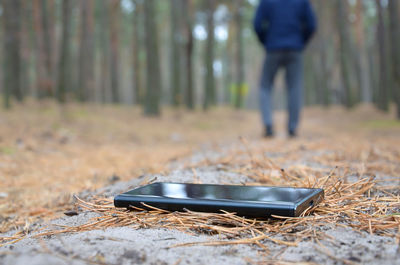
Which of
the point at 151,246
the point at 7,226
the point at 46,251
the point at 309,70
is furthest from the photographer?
the point at 309,70

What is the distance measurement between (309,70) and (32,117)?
15.3 meters

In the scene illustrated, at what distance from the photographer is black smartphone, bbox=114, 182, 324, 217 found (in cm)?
144

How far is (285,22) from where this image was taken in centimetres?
516

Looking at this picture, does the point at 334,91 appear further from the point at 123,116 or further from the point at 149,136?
the point at 149,136

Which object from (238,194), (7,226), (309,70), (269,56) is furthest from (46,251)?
(309,70)

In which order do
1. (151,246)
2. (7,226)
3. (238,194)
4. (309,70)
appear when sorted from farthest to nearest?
(309,70) → (7,226) → (238,194) → (151,246)

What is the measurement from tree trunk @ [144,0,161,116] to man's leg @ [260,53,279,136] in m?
5.17

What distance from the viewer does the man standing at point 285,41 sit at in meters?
5.17

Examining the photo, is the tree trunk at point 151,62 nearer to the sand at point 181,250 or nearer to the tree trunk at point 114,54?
the tree trunk at point 114,54

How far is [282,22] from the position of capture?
5164 mm

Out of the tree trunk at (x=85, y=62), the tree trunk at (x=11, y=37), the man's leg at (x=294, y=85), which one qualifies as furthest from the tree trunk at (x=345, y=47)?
the tree trunk at (x=11, y=37)

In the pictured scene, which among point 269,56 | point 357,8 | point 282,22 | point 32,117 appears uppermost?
point 357,8

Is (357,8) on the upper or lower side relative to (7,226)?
upper

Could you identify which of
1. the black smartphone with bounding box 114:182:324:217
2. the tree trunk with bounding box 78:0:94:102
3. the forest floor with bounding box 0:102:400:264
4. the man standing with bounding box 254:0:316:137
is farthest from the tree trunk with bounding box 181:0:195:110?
the black smartphone with bounding box 114:182:324:217
